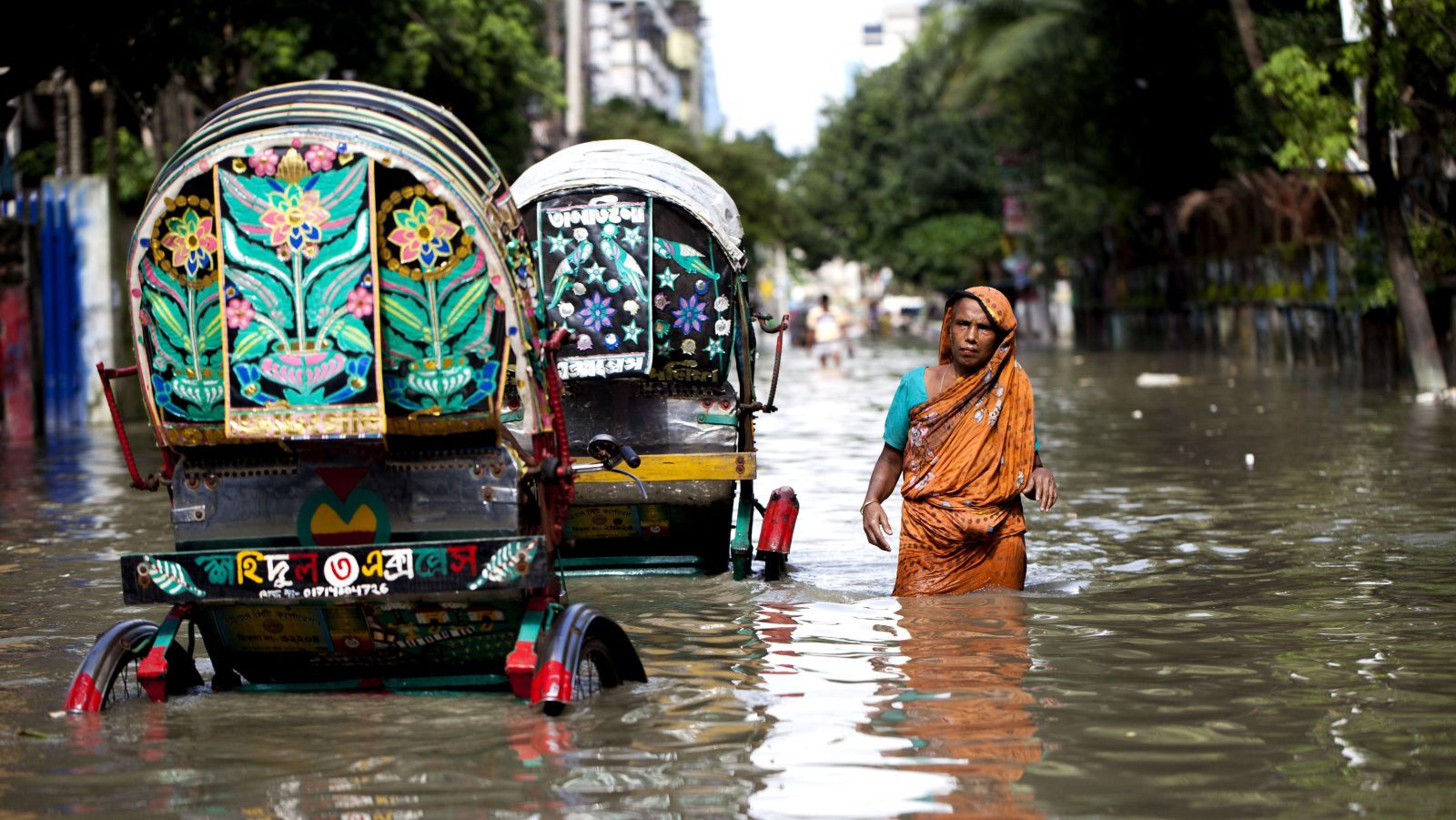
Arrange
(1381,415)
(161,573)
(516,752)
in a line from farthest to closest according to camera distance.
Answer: (1381,415) < (161,573) < (516,752)

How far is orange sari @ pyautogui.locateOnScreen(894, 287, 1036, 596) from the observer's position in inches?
316

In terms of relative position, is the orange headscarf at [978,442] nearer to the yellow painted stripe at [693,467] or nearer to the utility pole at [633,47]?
the yellow painted stripe at [693,467]

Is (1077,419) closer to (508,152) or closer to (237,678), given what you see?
(237,678)

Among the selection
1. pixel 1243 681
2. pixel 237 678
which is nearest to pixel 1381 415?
pixel 1243 681

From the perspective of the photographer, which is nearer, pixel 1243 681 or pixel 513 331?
pixel 513 331

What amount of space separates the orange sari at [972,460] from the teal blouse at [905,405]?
28mm

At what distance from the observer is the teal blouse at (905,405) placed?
813 centimetres

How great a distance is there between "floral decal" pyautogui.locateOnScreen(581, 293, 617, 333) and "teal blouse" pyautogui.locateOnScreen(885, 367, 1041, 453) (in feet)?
5.31

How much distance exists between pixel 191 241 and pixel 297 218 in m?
0.39

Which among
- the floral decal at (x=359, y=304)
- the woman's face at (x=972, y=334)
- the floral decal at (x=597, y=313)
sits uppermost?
the floral decal at (x=597, y=313)

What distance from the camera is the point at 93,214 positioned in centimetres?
2289

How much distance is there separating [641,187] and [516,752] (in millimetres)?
4144

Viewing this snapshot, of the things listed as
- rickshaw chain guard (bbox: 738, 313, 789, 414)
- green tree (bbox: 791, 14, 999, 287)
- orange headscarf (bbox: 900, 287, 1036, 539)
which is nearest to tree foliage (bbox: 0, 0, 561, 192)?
rickshaw chain guard (bbox: 738, 313, 789, 414)

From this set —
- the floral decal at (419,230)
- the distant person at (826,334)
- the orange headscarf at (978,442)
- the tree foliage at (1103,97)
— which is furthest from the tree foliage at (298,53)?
the tree foliage at (1103,97)
